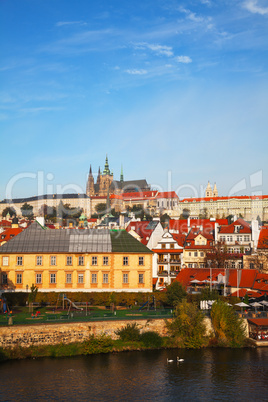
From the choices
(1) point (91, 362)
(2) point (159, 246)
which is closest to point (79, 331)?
(1) point (91, 362)

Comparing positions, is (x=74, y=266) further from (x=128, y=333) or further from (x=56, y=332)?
(x=56, y=332)

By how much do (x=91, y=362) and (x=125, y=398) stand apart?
8.25m

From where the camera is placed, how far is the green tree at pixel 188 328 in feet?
152

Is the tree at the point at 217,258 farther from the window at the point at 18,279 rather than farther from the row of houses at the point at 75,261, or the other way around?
A: the window at the point at 18,279

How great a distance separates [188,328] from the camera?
46.8m

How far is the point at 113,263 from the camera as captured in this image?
61719mm

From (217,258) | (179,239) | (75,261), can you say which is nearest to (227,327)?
(75,261)

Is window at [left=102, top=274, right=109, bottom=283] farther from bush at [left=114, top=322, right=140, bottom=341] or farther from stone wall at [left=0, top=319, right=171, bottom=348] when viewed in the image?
bush at [left=114, top=322, right=140, bottom=341]

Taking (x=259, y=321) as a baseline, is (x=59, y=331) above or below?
above

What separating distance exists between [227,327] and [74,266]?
22.6 m

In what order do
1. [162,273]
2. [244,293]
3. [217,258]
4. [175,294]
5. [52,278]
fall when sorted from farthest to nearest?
[162,273], [217,258], [52,278], [244,293], [175,294]

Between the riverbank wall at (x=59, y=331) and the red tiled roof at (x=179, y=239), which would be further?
the red tiled roof at (x=179, y=239)

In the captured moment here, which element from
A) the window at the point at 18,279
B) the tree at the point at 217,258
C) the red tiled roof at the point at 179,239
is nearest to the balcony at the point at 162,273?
the tree at the point at 217,258

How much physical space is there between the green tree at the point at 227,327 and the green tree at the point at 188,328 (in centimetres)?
138
